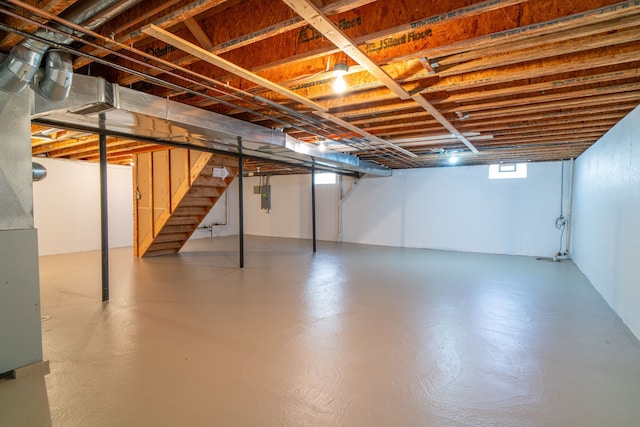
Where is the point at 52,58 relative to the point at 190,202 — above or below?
above

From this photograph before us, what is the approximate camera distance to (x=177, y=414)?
71.1 inches

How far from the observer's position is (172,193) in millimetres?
6055

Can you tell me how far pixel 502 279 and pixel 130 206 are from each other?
842 centimetres

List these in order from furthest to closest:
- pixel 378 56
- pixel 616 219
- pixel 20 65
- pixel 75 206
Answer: pixel 75 206 < pixel 616 219 < pixel 378 56 < pixel 20 65

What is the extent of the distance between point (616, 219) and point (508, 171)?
161 inches

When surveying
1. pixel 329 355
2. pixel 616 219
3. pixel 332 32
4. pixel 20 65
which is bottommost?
pixel 329 355

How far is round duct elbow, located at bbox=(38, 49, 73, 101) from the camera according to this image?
2.17m

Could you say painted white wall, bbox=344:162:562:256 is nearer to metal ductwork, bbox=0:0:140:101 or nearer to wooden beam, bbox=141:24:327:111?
wooden beam, bbox=141:24:327:111

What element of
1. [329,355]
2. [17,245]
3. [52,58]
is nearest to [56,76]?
[52,58]

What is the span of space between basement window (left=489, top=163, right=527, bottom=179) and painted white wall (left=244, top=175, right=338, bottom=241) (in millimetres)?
4066

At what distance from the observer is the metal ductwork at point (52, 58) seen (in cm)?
175

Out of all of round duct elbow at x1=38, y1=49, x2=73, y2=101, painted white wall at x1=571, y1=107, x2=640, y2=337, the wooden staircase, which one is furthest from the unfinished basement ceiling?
the wooden staircase

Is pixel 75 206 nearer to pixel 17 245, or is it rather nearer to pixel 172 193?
pixel 172 193

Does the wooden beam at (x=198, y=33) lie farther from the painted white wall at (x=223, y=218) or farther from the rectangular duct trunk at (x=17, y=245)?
the painted white wall at (x=223, y=218)
